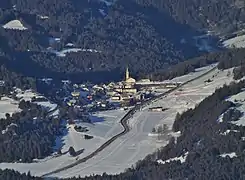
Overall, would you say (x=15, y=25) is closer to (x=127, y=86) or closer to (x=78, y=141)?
(x=127, y=86)

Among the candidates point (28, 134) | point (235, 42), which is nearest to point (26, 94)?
point (28, 134)

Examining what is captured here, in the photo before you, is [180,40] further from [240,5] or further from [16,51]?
[16,51]

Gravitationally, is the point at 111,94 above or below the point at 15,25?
below

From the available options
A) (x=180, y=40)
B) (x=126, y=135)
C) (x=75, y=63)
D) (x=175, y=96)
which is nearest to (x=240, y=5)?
(x=180, y=40)

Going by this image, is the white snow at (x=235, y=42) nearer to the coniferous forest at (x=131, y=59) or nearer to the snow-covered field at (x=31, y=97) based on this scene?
the coniferous forest at (x=131, y=59)

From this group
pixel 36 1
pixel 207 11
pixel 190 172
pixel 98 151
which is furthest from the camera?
pixel 207 11

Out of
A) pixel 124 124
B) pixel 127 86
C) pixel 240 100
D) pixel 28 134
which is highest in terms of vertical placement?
pixel 240 100
